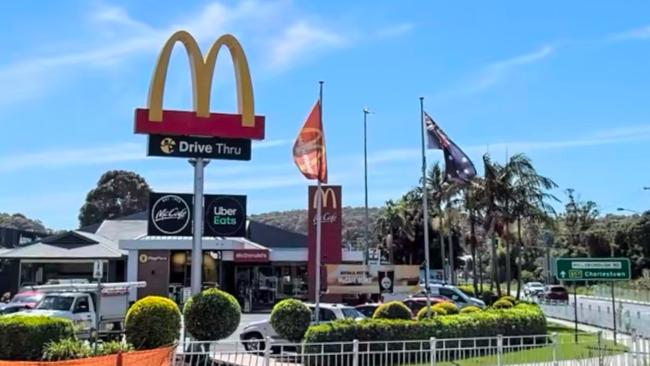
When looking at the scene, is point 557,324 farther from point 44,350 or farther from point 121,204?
point 121,204

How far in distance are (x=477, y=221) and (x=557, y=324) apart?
540 inches

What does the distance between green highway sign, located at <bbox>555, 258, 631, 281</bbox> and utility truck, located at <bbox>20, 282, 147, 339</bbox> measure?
15.0 m

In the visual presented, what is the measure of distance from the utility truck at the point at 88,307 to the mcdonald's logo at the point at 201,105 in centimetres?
612

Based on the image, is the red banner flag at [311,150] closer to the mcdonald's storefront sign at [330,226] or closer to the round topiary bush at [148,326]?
the round topiary bush at [148,326]

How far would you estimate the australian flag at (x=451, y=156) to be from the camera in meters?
22.9

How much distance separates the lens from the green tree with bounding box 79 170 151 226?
107 metres

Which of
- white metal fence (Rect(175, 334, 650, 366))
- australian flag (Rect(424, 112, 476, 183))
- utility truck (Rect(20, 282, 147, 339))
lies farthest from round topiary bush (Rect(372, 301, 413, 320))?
utility truck (Rect(20, 282, 147, 339))

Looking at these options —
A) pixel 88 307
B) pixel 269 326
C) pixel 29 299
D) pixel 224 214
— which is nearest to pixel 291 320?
pixel 269 326

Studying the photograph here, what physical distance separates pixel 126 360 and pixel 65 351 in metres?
3.12

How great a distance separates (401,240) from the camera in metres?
79.6

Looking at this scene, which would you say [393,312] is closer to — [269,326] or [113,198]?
[269,326]

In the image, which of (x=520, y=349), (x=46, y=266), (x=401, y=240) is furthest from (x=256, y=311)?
(x=401, y=240)

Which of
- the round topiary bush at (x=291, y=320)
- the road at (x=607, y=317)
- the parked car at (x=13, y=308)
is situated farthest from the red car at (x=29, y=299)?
the road at (x=607, y=317)

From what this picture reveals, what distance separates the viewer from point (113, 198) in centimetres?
10800
